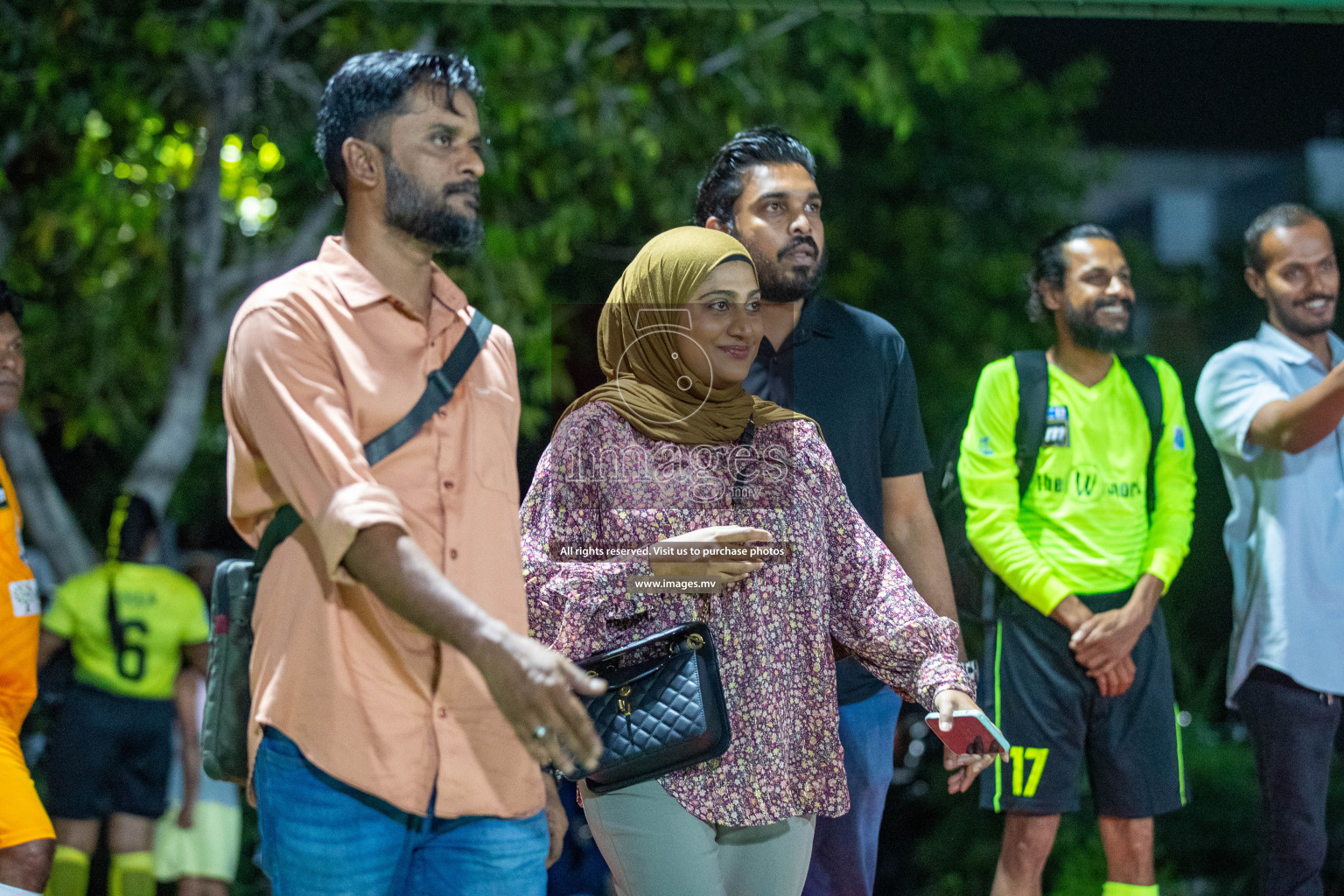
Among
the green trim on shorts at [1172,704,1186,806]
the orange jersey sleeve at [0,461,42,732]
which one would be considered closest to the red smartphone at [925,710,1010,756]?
the green trim on shorts at [1172,704,1186,806]

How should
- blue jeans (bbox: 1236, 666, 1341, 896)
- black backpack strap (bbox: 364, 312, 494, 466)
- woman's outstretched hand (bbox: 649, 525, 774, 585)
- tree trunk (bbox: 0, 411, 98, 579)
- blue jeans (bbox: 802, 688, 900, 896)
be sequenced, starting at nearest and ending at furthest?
black backpack strap (bbox: 364, 312, 494, 466) → woman's outstretched hand (bbox: 649, 525, 774, 585) → blue jeans (bbox: 802, 688, 900, 896) → blue jeans (bbox: 1236, 666, 1341, 896) → tree trunk (bbox: 0, 411, 98, 579)

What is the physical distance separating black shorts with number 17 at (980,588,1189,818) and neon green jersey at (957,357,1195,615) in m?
0.12

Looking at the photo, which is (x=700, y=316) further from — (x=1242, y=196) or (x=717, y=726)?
(x=1242, y=196)

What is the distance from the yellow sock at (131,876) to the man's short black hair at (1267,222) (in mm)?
4260

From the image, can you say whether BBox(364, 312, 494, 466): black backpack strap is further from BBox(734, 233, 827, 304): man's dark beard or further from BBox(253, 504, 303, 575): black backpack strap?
BBox(734, 233, 827, 304): man's dark beard

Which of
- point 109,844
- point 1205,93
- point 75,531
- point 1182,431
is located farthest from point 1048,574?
point 75,531

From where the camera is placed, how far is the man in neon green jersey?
4.26 m

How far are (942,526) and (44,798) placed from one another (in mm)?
3231

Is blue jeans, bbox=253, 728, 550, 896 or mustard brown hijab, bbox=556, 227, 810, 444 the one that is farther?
mustard brown hijab, bbox=556, 227, 810, 444

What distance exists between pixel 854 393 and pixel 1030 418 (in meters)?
0.86

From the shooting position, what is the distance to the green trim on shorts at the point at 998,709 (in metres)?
4.29

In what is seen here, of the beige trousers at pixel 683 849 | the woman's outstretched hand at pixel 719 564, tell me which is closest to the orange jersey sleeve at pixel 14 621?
the beige trousers at pixel 683 849

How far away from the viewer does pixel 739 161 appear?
3674mm

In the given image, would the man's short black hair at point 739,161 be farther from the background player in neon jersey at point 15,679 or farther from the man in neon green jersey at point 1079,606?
the background player in neon jersey at point 15,679
